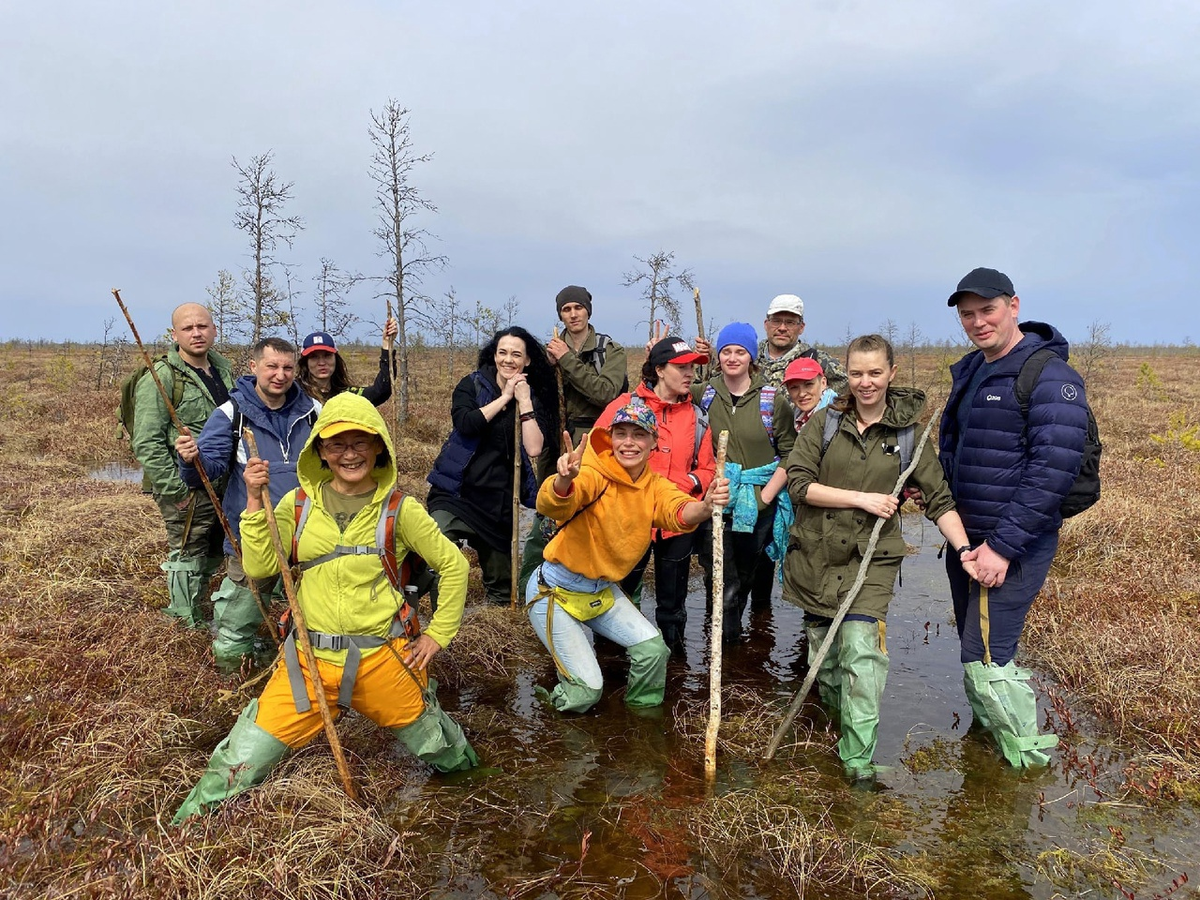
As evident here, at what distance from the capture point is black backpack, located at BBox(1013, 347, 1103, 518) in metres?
4.00

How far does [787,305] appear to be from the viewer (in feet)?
20.2

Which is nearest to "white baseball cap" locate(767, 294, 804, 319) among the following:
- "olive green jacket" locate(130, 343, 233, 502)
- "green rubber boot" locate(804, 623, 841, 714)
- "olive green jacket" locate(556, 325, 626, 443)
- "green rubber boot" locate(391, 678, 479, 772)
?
"olive green jacket" locate(556, 325, 626, 443)

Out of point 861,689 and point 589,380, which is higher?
point 589,380

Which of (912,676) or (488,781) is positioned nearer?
(488,781)

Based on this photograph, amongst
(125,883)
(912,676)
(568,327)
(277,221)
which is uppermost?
(277,221)

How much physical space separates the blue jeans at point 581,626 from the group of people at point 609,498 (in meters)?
0.02

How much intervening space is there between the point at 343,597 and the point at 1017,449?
3.86 meters

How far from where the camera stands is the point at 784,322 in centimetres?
622

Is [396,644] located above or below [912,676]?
above

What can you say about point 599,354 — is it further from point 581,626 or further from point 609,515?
point 581,626

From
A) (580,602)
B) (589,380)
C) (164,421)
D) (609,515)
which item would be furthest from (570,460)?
(164,421)

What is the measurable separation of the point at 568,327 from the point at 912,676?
4382 mm

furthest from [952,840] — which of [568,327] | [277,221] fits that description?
[277,221]

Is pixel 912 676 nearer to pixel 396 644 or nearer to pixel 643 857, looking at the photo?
pixel 643 857
